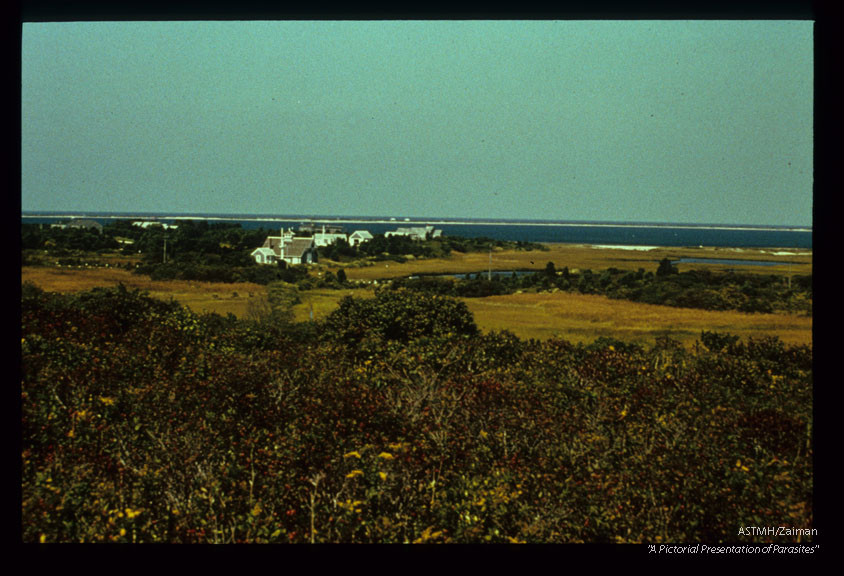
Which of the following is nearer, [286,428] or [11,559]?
[11,559]

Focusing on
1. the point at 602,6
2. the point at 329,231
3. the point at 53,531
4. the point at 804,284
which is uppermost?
the point at 602,6

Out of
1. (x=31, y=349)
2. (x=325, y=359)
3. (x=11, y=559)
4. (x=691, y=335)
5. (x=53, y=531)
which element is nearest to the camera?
(x=11, y=559)

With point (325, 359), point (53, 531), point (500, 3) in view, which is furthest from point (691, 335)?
point (53, 531)

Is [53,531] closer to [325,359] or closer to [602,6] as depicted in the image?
[325,359]

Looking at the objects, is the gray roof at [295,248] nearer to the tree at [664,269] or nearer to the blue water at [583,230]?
the blue water at [583,230]

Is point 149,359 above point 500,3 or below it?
below

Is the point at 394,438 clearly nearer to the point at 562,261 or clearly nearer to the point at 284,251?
the point at 284,251

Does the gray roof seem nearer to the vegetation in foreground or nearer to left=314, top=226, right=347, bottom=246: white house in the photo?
left=314, top=226, right=347, bottom=246: white house
